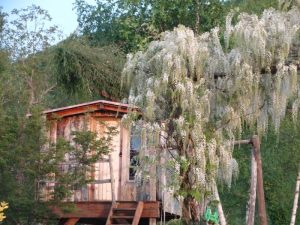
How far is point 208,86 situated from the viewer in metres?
9.44

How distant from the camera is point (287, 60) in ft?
31.0

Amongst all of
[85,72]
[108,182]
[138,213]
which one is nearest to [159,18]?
[85,72]

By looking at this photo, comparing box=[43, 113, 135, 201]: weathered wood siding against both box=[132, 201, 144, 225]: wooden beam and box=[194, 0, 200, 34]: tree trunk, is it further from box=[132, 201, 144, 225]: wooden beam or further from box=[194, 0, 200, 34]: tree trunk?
box=[194, 0, 200, 34]: tree trunk

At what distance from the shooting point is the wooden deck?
12.2 metres

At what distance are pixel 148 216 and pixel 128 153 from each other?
1588mm

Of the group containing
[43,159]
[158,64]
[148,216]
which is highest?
[158,64]

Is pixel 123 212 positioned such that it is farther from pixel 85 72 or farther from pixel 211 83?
pixel 85 72

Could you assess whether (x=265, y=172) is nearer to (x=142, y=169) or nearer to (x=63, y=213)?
(x=63, y=213)

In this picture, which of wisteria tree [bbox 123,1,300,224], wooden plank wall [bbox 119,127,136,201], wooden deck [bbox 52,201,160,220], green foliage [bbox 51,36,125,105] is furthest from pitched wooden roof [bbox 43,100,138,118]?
green foliage [bbox 51,36,125,105]

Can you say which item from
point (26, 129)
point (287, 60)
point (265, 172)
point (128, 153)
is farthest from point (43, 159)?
point (265, 172)

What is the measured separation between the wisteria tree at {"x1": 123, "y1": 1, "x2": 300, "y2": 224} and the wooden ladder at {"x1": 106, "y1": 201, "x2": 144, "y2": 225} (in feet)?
8.67

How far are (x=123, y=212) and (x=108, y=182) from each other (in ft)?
1.92

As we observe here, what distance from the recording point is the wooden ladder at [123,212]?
11977mm

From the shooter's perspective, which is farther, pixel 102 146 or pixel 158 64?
pixel 102 146
